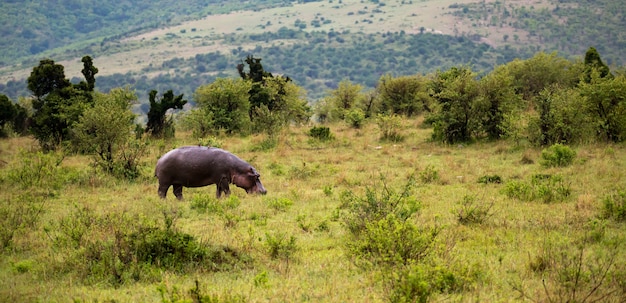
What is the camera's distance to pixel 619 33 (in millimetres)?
121062

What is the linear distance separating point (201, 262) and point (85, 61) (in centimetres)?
1917

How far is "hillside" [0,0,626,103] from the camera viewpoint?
126 metres

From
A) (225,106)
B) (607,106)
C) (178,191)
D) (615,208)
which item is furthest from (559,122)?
(225,106)

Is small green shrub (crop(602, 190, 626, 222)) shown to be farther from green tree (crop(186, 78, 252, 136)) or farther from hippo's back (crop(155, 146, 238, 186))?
green tree (crop(186, 78, 252, 136))

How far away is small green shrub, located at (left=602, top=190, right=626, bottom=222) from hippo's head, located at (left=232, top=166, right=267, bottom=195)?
7297 mm

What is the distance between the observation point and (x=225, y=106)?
90.1ft

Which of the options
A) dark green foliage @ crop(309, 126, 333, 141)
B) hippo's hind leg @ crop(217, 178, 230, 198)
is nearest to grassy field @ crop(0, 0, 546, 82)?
dark green foliage @ crop(309, 126, 333, 141)

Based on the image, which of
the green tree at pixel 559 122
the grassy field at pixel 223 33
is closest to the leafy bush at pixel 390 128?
the green tree at pixel 559 122

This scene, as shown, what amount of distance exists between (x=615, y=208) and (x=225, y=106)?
20584 mm

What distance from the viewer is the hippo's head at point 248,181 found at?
13.2 metres

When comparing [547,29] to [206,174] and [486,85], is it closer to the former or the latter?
[486,85]

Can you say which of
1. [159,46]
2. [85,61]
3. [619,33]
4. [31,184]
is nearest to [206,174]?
[31,184]

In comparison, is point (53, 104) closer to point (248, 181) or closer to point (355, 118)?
point (248, 181)

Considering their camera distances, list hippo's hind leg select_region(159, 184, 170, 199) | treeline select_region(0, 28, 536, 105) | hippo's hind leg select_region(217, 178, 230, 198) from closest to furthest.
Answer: hippo's hind leg select_region(159, 184, 170, 199) < hippo's hind leg select_region(217, 178, 230, 198) < treeline select_region(0, 28, 536, 105)
